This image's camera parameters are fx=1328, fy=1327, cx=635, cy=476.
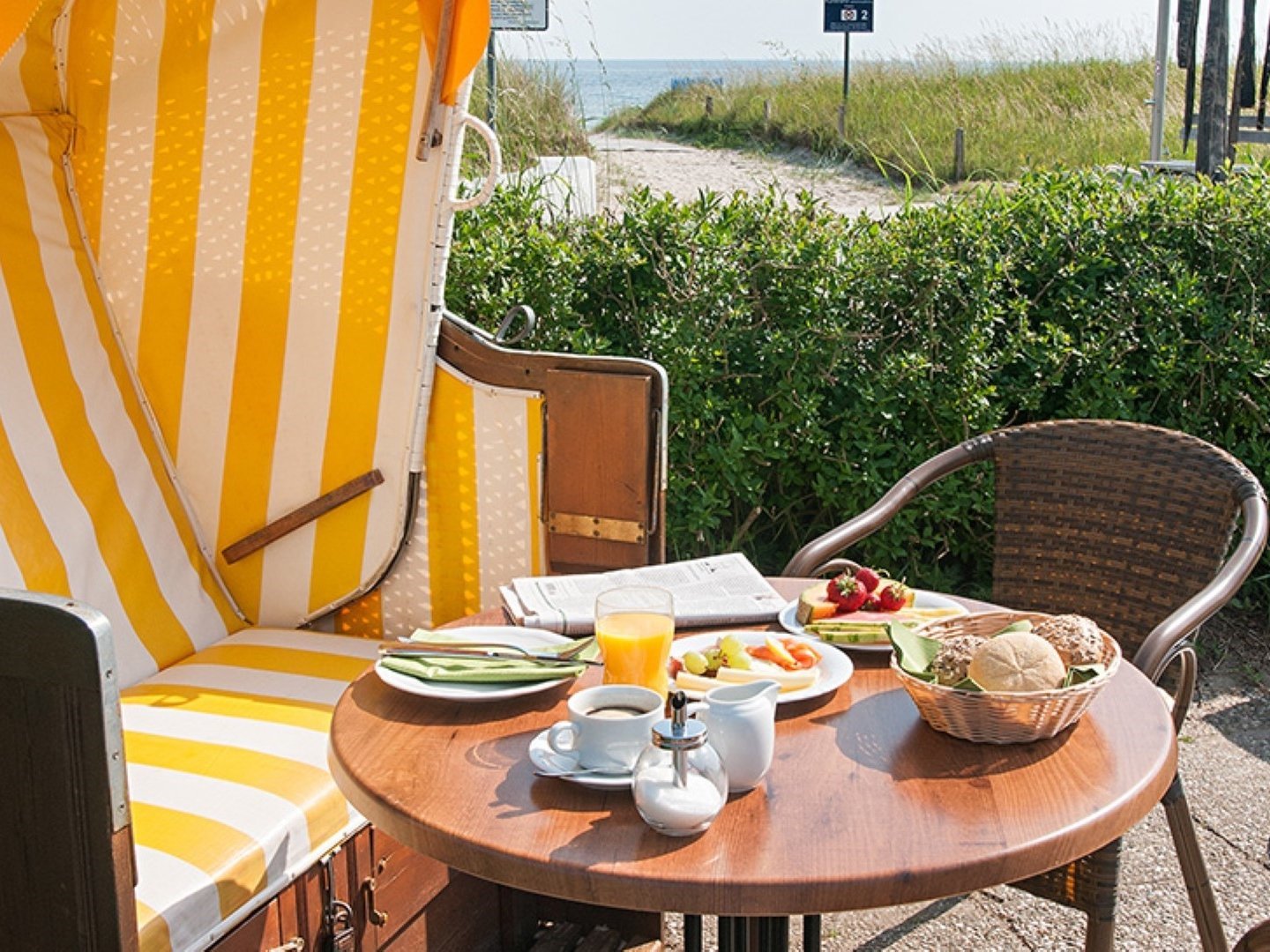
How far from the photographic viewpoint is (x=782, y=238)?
12.0 ft

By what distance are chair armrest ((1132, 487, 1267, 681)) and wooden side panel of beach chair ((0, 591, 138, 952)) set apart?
142cm

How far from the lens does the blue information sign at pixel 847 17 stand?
51.0 feet

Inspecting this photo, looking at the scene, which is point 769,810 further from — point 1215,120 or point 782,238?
point 1215,120

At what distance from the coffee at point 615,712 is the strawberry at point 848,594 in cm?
48

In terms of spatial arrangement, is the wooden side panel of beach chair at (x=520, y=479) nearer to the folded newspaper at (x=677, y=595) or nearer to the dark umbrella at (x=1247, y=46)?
the folded newspaper at (x=677, y=595)

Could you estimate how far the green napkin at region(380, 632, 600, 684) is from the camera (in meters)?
1.67

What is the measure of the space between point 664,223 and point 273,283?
130 cm

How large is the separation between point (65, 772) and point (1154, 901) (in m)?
2.09

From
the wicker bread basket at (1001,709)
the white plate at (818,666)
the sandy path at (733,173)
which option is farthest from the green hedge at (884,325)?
the sandy path at (733,173)

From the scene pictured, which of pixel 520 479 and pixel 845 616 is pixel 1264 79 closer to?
pixel 520 479

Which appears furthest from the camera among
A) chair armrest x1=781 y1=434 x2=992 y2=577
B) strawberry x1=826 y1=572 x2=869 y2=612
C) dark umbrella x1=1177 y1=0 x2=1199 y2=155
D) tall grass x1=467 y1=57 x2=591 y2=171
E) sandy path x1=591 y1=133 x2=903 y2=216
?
sandy path x1=591 y1=133 x2=903 y2=216

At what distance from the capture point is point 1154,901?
8.71ft

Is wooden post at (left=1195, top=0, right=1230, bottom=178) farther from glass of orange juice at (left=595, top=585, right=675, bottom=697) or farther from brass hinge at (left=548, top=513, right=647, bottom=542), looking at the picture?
glass of orange juice at (left=595, top=585, right=675, bottom=697)

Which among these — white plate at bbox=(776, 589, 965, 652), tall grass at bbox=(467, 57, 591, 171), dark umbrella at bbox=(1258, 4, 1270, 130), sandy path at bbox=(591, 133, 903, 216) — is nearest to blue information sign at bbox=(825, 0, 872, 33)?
sandy path at bbox=(591, 133, 903, 216)
